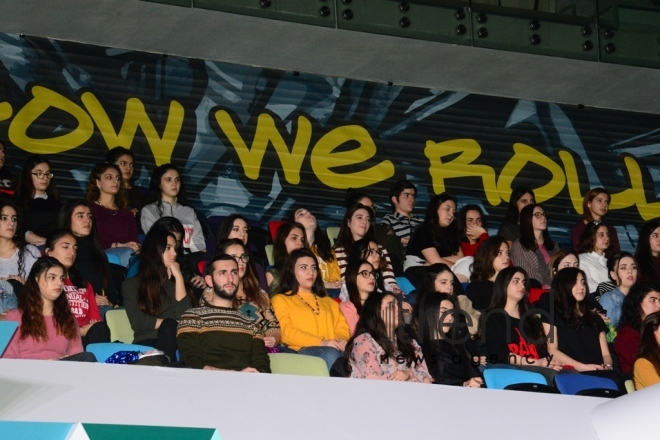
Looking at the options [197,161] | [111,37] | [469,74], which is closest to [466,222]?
[469,74]

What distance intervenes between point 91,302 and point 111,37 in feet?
9.41

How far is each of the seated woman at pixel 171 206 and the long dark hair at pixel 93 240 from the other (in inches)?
30.8

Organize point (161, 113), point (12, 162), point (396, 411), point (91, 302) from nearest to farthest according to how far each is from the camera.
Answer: point (396, 411)
point (91, 302)
point (12, 162)
point (161, 113)

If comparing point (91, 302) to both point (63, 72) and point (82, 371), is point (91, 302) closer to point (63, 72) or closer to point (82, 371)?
point (82, 371)

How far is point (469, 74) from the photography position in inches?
370

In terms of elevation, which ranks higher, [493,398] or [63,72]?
[63,72]

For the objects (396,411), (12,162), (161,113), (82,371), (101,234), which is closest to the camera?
(82,371)

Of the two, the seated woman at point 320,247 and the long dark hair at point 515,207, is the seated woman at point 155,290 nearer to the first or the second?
the seated woman at point 320,247

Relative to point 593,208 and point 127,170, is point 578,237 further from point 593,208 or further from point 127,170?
point 127,170

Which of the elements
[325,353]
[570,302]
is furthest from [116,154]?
[570,302]

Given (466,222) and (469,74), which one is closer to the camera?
(466,222)

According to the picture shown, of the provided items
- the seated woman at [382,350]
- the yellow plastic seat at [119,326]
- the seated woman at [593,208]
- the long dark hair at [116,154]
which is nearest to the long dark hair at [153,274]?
the yellow plastic seat at [119,326]

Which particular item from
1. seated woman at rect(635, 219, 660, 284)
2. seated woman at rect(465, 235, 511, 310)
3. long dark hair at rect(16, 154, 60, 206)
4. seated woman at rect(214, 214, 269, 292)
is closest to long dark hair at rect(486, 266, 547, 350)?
seated woman at rect(465, 235, 511, 310)

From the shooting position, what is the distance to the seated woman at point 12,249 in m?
6.67
